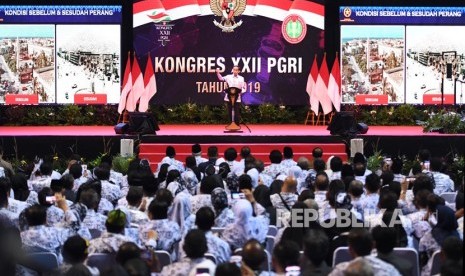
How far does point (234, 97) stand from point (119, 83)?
3.98 m

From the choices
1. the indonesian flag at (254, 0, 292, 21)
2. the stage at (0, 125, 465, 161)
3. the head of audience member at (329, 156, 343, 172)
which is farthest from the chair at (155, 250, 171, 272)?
the indonesian flag at (254, 0, 292, 21)

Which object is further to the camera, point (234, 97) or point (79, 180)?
point (234, 97)

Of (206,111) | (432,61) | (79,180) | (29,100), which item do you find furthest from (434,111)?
(79,180)

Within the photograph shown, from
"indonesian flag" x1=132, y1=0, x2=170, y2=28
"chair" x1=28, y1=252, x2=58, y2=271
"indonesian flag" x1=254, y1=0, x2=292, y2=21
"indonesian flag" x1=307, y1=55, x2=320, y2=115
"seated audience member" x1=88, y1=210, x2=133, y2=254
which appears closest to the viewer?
"chair" x1=28, y1=252, x2=58, y2=271

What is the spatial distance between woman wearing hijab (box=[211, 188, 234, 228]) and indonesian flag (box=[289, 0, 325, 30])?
12.5m

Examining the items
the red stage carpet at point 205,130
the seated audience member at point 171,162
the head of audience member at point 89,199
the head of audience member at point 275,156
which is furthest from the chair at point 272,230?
the red stage carpet at point 205,130

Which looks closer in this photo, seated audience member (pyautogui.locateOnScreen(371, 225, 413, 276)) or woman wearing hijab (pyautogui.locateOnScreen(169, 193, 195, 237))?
seated audience member (pyautogui.locateOnScreen(371, 225, 413, 276))

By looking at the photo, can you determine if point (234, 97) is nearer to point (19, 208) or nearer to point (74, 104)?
point (74, 104)

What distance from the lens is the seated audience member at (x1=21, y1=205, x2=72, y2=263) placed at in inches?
267

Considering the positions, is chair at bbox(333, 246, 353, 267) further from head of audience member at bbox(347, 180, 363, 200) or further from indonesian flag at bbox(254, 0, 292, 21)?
indonesian flag at bbox(254, 0, 292, 21)

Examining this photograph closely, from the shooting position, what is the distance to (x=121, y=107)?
58.4 feet

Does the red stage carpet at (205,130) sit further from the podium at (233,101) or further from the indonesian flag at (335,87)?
the indonesian flag at (335,87)

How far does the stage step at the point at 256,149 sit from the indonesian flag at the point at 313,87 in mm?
2375

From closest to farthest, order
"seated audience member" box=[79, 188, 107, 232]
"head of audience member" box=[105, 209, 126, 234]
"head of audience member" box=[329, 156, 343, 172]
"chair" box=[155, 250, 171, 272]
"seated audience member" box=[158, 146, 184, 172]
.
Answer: "chair" box=[155, 250, 171, 272] → "head of audience member" box=[105, 209, 126, 234] → "seated audience member" box=[79, 188, 107, 232] → "head of audience member" box=[329, 156, 343, 172] → "seated audience member" box=[158, 146, 184, 172]
